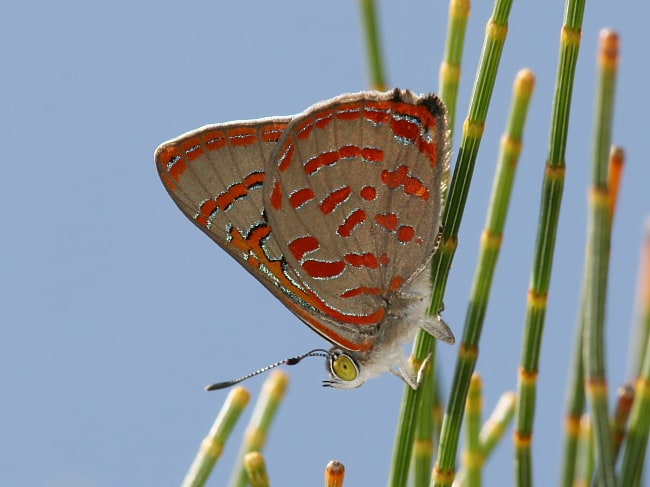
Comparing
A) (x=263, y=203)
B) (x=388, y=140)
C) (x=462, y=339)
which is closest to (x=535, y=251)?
(x=462, y=339)

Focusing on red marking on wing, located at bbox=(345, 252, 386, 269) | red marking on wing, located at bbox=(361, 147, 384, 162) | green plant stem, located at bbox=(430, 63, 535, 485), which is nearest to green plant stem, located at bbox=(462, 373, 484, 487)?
green plant stem, located at bbox=(430, 63, 535, 485)

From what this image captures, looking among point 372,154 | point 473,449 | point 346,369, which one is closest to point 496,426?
point 473,449

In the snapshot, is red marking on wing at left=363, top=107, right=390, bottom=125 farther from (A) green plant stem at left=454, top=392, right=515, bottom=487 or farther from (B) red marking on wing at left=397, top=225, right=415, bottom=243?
(A) green plant stem at left=454, top=392, right=515, bottom=487

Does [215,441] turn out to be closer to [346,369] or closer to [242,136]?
[346,369]

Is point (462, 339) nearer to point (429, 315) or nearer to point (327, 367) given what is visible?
point (429, 315)

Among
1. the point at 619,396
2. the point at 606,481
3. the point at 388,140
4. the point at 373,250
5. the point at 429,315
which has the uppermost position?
the point at 388,140
